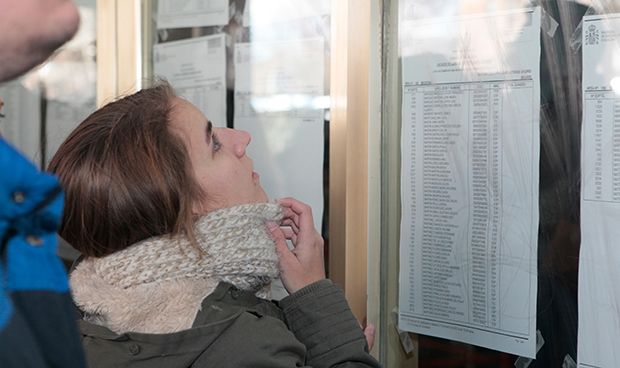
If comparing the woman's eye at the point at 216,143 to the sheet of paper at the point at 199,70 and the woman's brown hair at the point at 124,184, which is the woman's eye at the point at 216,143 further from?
the sheet of paper at the point at 199,70

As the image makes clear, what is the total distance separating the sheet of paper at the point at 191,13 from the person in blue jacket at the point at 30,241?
3.81 ft

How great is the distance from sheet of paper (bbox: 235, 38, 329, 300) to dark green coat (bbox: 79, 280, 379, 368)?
0.46 meters

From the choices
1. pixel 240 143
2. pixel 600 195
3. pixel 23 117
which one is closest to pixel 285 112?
pixel 240 143

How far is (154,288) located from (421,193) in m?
0.61

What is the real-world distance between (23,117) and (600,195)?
1.63 m

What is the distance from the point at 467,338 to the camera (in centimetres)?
144

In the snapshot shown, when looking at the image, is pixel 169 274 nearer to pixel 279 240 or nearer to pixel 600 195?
pixel 279 240

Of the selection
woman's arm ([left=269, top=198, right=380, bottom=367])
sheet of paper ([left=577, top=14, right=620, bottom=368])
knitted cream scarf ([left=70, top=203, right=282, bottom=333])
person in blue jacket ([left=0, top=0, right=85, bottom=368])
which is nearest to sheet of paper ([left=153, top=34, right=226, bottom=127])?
woman's arm ([left=269, top=198, right=380, bottom=367])

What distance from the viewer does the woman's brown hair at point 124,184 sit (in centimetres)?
109

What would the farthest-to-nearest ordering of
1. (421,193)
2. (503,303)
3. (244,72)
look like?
(244,72)
(421,193)
(503,303)

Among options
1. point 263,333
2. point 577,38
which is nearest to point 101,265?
point 263,333

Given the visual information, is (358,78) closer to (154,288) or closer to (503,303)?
(503,303)

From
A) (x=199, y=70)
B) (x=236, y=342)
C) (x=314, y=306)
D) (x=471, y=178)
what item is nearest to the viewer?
(x=236, y=342)

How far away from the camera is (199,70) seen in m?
1.83
